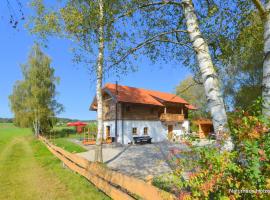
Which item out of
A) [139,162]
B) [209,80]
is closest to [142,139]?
[139,162]

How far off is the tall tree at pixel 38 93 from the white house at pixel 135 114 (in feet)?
20.6

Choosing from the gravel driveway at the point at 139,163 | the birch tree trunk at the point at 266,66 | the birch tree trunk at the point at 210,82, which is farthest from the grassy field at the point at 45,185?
the birch tree trunk at the point at 266,66

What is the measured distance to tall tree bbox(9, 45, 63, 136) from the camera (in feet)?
111

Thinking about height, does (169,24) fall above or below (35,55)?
below

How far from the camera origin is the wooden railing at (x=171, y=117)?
33.5m

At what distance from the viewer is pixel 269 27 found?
3.76 m

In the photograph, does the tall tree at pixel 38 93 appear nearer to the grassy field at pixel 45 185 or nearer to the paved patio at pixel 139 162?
the paved patio at pixel 139 162

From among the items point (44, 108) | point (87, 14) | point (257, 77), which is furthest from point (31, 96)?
point (87, 14)

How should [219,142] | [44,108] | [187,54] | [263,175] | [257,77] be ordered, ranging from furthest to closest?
[44,108], [257,77], [187,54], [219,142], [263,175]

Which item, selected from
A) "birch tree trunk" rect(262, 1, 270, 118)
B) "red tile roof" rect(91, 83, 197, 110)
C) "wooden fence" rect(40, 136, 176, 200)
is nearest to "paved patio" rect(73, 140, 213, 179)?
"wooden fence" rect(40, 136, 176, 200)

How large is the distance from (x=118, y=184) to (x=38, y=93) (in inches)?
1209

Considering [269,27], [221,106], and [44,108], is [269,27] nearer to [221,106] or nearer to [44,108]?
[221,106]

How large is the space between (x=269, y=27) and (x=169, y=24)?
316cm

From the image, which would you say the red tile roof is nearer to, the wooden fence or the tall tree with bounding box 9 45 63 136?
the tall tree with bounding box 9 45 63 136
